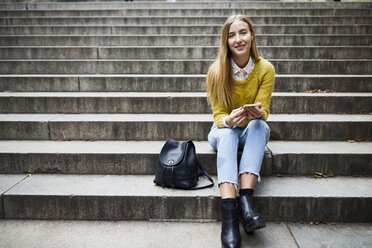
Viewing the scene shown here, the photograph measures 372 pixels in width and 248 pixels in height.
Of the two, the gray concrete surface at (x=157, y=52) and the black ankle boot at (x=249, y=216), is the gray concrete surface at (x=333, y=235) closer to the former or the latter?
the black ankle boot at (x=249, y=216)

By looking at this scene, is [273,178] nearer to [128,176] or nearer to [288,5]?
[128,176]

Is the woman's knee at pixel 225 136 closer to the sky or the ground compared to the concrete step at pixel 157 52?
closer to the ground

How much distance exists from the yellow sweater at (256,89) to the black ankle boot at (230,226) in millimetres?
751

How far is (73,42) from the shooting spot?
5055mm

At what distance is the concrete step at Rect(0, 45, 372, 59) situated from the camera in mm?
4469

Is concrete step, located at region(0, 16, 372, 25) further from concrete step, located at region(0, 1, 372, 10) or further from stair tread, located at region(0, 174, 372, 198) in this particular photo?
stair tread, located at region(0, 174, 372, 198)

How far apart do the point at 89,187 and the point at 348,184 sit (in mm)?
2507

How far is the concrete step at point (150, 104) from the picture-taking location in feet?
11.1

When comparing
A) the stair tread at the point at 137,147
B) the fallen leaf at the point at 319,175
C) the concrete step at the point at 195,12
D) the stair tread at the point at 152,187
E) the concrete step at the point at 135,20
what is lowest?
the stair tread at the point at 152,187

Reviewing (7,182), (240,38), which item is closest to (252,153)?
(240,38)

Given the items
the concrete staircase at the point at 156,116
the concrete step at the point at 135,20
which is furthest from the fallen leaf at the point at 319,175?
the concrete step at the point at 135,20

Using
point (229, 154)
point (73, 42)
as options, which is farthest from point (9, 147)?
point (73, 42)

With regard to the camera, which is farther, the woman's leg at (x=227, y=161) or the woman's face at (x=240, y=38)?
the woman's face at (x=240, y=38)

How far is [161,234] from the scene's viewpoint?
2.19 metres
